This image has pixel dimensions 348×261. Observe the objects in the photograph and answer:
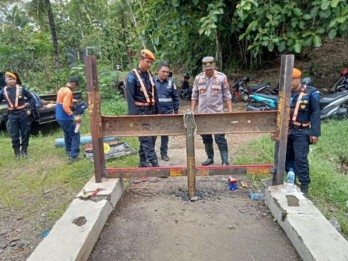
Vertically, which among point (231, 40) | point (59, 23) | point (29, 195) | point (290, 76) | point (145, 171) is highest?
point (59, 23)

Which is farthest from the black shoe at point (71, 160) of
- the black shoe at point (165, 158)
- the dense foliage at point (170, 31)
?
the dense foliage at point (170, 31)

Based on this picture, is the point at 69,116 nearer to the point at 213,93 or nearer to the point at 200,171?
the point at 213,93

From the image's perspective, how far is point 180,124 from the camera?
13.0 feet

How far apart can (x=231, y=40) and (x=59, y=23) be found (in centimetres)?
1239

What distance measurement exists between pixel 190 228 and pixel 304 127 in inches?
74.1

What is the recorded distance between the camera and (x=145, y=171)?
398cm

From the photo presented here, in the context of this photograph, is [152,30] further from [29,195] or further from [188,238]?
[188,238]

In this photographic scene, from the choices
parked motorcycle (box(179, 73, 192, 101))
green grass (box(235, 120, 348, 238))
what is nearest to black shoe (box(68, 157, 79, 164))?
green grass (box(235, 120, 348, 238))

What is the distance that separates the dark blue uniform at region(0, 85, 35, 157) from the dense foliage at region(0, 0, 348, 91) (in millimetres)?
3990

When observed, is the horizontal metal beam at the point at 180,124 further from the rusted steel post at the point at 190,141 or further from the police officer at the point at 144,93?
the police officer at the point at 144,93

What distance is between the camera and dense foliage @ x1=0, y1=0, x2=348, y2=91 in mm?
7707

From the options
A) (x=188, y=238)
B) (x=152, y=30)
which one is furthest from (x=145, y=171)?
(x=152, y=30)

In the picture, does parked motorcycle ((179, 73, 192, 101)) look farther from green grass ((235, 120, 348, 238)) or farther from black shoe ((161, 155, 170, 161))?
black shoe ((161, 155, 170, 161))

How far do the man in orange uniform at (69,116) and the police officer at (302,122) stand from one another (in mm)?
3735
